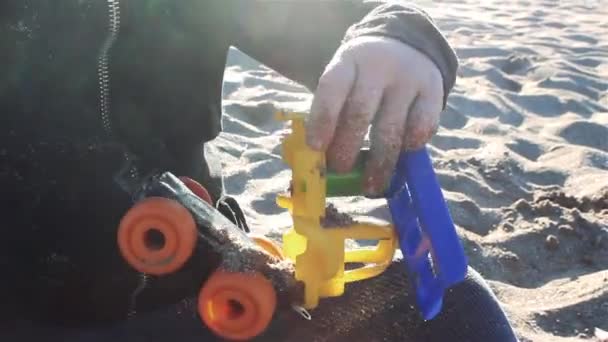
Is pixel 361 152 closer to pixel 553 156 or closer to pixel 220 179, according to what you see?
pixel 220 179

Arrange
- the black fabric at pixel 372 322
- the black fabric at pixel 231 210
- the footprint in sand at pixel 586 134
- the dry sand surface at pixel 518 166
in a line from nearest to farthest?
1. the black fabric at pixel 372 322
2. the black fabric at pixel 231 210
3. the dry sand surface at pixel 518 166
4. the footprint in sand at pixel 586 134

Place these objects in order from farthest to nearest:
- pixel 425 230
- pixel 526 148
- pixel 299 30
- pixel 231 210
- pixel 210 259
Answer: pixel 526 148
pixel 231 210
pixel 299 30
pixel 210 259
pixel 425 230

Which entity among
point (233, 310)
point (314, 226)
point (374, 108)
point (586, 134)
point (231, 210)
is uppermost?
point (374, 108)

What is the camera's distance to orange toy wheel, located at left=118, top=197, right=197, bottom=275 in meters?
0.90

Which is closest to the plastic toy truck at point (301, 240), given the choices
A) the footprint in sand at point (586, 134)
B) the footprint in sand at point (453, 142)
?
the footprint in sand at point (453, 142)

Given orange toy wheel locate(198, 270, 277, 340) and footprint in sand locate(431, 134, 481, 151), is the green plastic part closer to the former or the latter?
orange toy wheel locate(198, 270, 277, 340)

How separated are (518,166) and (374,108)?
6.33 feet

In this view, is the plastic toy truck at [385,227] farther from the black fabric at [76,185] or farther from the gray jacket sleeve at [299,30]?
the gray jacket sleeve at [299,30]

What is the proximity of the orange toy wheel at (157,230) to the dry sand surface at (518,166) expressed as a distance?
96 centimetres

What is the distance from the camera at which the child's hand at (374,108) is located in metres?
0.88

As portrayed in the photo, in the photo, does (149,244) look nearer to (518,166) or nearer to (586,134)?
(518,166)

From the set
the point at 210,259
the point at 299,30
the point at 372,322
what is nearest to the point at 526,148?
the point at 299,30

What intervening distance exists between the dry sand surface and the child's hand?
34.7 inches

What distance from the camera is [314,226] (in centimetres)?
88
